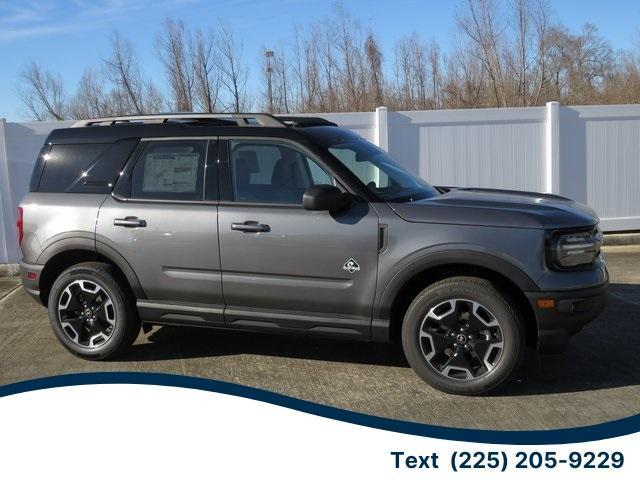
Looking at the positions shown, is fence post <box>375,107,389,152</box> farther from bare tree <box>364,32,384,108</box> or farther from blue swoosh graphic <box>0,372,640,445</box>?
bare tree <box>364,32,384,108</box>

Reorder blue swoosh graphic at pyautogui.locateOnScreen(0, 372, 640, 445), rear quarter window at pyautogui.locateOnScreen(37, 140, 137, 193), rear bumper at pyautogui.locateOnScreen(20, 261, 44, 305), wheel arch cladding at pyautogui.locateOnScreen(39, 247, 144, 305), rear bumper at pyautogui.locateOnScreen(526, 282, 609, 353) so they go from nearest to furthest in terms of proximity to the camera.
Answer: blue swoosh graphic at pyautogui.locateOnScreen(0, 372, 640, 445)
rear bumper at pyautogui.locateOnScreen(526, 282, 609, 353)
wheel arch cladding at pyautogui.locateOnScreen(39, 247, 144, 305)
rear quarter window at pyautogui.locateOnScreen(37, 140, 137, 193)
rear bumper at pyautogui.locateOnScreen(20, 261, 44, 305)

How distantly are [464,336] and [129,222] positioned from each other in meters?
2.75

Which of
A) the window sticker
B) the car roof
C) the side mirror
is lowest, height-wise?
the side mirror

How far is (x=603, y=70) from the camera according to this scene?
86.3 feet

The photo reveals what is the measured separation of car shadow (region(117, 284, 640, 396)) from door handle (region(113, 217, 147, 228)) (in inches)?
46.3

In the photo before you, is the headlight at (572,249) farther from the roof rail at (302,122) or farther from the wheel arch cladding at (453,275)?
the roof rail at (302,122)

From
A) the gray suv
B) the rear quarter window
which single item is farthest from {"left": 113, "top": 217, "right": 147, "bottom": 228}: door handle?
the rear quarter window

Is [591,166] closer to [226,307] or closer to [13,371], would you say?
[226,307]

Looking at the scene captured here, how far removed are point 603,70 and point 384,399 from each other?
25634 mm

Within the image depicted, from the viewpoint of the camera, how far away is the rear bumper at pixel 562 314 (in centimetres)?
432

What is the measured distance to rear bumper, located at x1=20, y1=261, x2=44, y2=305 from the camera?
5.55 metres

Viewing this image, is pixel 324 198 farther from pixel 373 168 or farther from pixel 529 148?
pixel 529 148

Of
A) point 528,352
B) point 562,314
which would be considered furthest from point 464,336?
point 528,352

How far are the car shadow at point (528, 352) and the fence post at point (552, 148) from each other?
4402 millimetres
